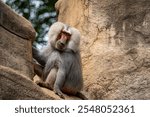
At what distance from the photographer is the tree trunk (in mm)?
9711

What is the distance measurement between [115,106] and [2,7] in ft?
7.41

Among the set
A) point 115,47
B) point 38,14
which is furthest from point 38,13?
point 115,47

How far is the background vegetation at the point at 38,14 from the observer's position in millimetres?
14281

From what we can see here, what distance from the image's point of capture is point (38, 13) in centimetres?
1438

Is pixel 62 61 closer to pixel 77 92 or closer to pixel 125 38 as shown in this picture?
pixel 77 92

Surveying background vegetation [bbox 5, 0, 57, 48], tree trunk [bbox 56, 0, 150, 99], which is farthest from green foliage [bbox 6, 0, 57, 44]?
tree trunk [bbox 56, 0, 150, 99]

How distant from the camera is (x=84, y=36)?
1052cm

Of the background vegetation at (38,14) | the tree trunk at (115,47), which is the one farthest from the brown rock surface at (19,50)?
the background vegetation at (38,14)

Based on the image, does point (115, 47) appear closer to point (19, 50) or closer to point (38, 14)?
point (19, 50)

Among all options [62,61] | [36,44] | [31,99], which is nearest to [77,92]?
[62,61]

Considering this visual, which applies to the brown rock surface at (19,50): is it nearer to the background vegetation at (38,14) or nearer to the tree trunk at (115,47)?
the tree trunk at (115,47)

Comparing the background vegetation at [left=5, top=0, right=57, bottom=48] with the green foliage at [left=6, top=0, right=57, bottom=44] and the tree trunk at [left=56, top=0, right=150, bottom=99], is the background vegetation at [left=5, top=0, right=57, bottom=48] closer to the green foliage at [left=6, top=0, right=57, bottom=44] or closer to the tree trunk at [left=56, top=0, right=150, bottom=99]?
the green foliage at [left=6, top=0, right=57, bottom=44]

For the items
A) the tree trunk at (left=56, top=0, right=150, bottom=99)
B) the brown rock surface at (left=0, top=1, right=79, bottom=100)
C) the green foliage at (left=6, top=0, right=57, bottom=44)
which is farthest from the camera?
the green foliage at (left=6, top=0, right=57, bottom=44)

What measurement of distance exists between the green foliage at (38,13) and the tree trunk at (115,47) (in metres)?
3.49
